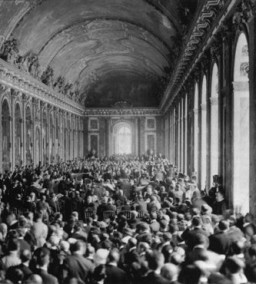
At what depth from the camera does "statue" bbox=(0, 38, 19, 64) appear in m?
21.9

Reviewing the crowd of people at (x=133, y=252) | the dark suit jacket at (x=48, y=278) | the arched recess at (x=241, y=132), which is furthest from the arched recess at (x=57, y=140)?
the dark suit jacket at (x=48, y=278)

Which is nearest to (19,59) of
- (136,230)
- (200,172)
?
(200,172)

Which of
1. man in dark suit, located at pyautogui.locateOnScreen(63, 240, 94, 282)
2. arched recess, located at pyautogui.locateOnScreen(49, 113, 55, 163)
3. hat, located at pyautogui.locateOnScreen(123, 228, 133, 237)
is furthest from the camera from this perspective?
arched recess, located at pyautogui.locateOnScreen(49, 113, 55, 163)

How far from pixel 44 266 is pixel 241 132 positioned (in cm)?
797

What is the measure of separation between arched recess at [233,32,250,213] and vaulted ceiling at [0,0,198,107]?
6.31 metres

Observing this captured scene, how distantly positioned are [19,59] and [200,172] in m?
12.7

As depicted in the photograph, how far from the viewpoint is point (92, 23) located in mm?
26891

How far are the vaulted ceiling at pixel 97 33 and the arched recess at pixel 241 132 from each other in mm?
6312

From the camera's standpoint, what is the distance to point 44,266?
18.9ft

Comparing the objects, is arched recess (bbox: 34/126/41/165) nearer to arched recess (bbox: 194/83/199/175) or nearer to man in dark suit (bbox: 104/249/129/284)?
arched recess (bbox: 194/83/199/175)

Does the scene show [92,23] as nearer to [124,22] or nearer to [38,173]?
[124,22]

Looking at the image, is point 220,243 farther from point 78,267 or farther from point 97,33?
point 97,33

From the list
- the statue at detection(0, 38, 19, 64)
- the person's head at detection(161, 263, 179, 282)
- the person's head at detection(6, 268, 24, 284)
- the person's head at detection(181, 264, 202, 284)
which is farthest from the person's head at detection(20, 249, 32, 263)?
the statue at detection(0, 38, 19, 64)

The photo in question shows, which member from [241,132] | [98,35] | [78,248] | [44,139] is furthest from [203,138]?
[44,139]
